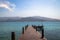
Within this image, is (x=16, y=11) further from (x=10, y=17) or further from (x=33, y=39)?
(x=33, y=39)

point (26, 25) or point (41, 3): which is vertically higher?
point (41, 3)

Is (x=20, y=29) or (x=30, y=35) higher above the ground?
(x=20, y=29)

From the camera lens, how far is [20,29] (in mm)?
3055

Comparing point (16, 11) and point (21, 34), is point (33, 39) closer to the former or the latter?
point (21, 34)

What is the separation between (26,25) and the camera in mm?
3070

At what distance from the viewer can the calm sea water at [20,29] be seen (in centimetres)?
304

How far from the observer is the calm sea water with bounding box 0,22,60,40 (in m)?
3.04

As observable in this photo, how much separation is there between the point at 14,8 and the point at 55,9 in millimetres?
788

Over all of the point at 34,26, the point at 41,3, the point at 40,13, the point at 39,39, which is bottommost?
the point at 39,39

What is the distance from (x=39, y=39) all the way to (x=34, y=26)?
0.26 meters

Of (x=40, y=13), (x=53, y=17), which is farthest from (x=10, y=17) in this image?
(x=53, y=17)

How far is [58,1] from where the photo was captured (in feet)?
10.3

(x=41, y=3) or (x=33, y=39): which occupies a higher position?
(x=41, y=3)

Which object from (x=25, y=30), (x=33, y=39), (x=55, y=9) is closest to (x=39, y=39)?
(x=33, y=39)
